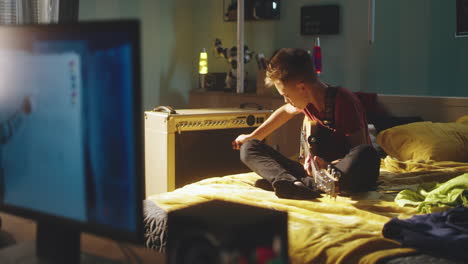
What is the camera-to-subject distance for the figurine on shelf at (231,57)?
12.8 feet

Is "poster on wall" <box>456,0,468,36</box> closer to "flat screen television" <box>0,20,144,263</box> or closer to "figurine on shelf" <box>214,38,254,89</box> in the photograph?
"figurine on shelf" <box>214,38,254,89</box>

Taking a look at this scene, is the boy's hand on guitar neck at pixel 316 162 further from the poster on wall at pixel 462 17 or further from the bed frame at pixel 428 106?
the poster on wall at pixel 462 17

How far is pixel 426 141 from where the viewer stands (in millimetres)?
2535

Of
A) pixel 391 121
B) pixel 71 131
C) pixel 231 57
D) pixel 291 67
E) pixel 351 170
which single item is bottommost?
pixel 351 170

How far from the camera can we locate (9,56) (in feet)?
2.82

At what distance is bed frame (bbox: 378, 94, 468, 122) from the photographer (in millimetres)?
2938

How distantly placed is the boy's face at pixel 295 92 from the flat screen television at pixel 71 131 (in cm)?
144

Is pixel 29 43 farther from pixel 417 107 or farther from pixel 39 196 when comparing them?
pixel 417 107

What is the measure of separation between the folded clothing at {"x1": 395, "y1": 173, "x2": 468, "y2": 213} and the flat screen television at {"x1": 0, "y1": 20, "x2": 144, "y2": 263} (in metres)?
1.24

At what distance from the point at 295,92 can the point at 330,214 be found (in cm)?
68

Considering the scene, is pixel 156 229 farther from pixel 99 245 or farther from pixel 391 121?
pixel 391 121

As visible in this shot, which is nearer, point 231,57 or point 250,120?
point 250,120

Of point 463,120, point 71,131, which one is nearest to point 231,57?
point 463,120

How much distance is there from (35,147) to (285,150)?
2788 mm
